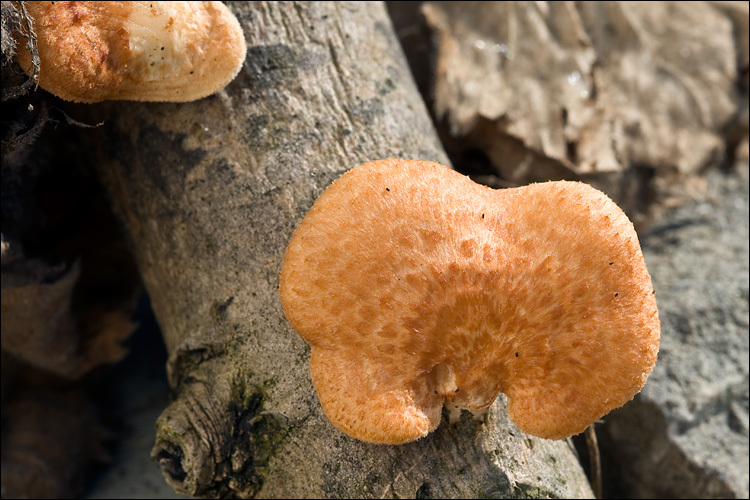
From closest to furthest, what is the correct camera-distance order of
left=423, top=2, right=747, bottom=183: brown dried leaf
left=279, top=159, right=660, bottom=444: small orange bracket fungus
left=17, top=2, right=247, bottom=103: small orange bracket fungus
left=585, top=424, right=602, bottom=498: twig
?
1. left=279, top=159, right=660, bottom=444: small orange bracket fungus
2. left=17, top=2, right=247, bottom=103: small orange bracket fungus
3. left=585, top=424, right=602, bottom=498: twig
4. left=423, top=2, right=747, bottom=183: brown dried leaf

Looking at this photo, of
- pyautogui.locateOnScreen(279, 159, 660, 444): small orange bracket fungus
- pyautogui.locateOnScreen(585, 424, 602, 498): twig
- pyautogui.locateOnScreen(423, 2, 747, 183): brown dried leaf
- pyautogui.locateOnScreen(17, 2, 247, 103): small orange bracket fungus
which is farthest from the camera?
pyautogui.locateOnScreen(423, 2, 747, 183): brown dried leaf

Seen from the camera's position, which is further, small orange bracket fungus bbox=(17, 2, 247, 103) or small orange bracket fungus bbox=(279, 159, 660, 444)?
small orange bracket fungus bbox=(17, 2, 247, 103)

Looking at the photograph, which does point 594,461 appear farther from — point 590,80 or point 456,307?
point 590,80

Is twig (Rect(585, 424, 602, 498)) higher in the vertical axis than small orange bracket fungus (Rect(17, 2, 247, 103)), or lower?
lower

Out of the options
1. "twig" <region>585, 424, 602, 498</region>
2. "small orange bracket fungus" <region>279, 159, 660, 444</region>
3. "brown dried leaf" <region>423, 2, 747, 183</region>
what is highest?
"small orange bracket fungus" <region>279, 159, 660, 444</region>

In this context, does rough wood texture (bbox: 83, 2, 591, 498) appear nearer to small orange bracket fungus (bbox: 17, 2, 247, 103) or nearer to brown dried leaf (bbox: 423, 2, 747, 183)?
small orange bracket fungus (bbox: 17, 2, 247, 103)

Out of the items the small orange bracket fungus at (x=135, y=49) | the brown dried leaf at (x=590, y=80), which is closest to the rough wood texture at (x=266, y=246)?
the small orange bracket fungus at (x=135, y=49)

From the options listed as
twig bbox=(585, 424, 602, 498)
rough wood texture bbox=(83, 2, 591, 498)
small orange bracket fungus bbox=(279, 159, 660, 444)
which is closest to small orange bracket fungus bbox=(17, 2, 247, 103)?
rough wood texture bbox=(83, 2, 591, 498)
